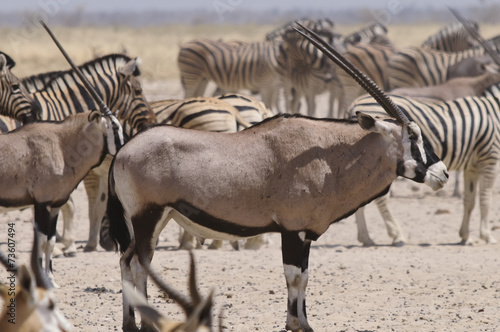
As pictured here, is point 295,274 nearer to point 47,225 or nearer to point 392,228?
point 47,225

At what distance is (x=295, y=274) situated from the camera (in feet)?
18.4

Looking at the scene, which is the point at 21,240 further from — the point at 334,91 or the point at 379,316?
the point at 334,91

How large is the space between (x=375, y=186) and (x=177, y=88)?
72.8 feet

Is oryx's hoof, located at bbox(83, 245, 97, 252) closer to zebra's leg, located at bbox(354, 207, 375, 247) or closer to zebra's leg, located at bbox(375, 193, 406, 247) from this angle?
zebra's leg, located at bbox(354, 207, 375, 247)

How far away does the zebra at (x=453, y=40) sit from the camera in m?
20.4

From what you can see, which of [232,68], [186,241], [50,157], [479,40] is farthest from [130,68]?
[232,68]

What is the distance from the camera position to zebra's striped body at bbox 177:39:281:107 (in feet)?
63.8

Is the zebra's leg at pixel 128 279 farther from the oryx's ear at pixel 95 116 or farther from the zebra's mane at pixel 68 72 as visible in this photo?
the zebra's mane at pixel 68 72

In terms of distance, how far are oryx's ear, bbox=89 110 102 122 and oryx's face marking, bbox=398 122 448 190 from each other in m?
2.50

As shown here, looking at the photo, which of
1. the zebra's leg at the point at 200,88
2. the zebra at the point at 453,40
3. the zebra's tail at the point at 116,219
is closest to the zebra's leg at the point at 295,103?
the zebra's leg at the point at 200,88

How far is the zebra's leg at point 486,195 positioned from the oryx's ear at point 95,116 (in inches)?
187

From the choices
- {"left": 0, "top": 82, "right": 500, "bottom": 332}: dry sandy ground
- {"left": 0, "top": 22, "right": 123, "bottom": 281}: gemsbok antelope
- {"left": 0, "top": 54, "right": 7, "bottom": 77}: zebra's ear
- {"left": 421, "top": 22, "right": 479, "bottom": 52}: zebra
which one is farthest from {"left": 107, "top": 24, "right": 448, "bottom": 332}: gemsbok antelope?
{"left": 421, "top": 22, "right": 479, "bottom": 52}: zebra

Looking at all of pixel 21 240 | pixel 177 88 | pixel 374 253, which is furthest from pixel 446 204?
pixel 177 88

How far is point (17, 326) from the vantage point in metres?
3.08
